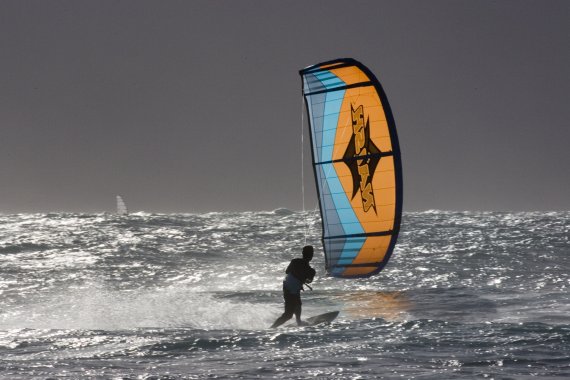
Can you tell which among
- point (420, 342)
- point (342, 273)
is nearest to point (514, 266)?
point (342, 273)

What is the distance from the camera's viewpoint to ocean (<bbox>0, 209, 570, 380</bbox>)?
893 centimetres

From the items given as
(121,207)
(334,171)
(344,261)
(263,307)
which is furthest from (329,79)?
(121,207)

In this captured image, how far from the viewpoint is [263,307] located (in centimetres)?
1748

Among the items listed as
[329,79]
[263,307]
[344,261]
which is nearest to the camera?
[329,79]

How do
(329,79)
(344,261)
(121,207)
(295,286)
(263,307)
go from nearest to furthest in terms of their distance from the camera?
1. (295,286)
2. (329,79)
3. (344,261)
4. (263,307)
5. (121,207)

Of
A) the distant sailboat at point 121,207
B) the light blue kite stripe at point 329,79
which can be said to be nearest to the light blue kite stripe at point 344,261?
the light blue kite stripe at point 329,79

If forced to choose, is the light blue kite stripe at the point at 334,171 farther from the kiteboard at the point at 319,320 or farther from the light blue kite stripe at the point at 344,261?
the kiteboard at the point at 319,320

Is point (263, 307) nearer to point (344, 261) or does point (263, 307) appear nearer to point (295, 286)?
point (344, 261)

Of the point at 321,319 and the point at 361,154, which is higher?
the point at 361,154

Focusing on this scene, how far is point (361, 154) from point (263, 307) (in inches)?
220

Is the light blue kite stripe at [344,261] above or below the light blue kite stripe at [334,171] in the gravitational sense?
below

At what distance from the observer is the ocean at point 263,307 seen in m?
8.93

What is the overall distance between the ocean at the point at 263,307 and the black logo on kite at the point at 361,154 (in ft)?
6.69

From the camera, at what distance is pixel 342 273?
13.6 meters
